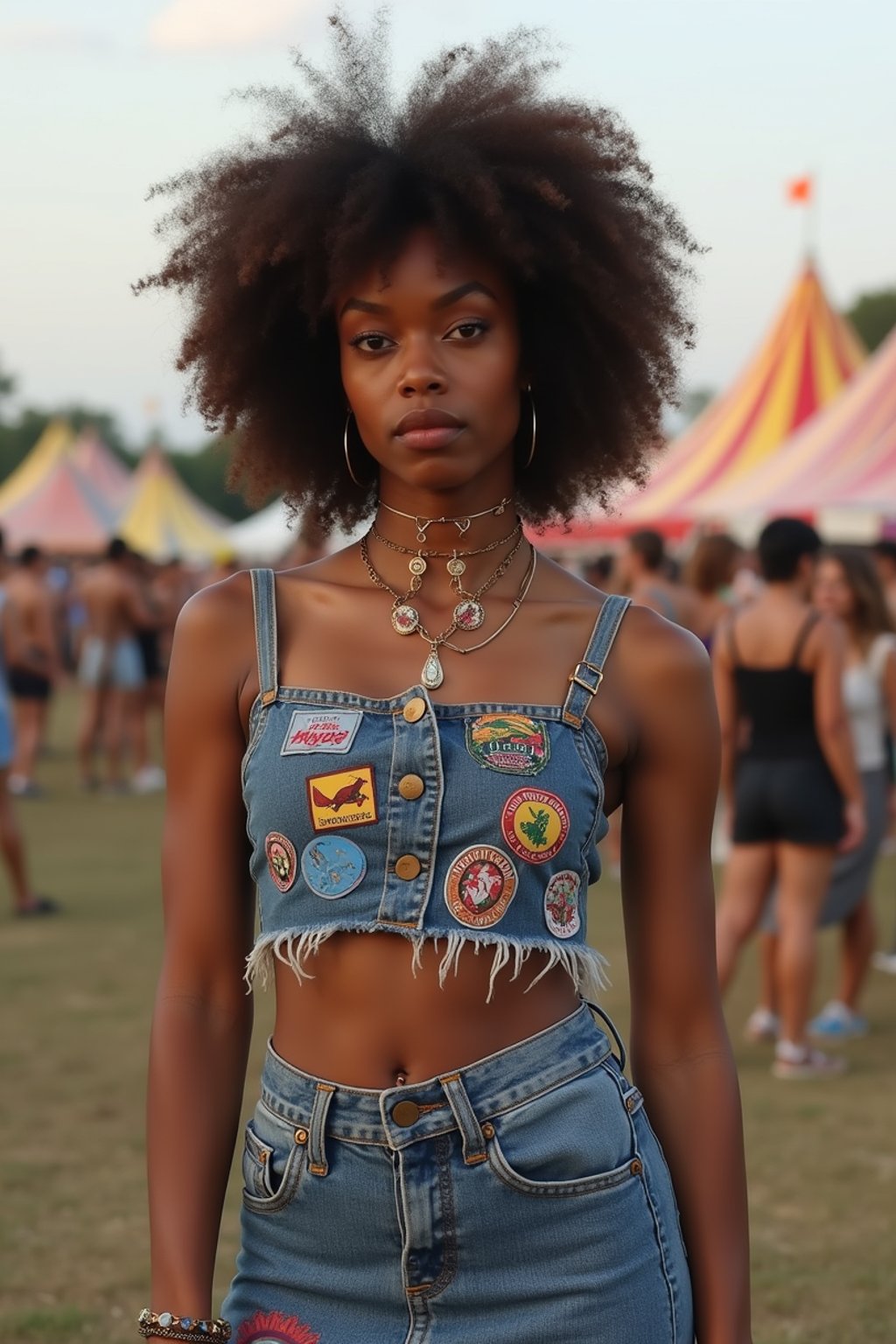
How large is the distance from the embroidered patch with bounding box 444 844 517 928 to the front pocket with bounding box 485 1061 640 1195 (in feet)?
0.73

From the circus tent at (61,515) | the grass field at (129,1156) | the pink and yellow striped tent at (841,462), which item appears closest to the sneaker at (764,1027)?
the grass field at (129,1156)

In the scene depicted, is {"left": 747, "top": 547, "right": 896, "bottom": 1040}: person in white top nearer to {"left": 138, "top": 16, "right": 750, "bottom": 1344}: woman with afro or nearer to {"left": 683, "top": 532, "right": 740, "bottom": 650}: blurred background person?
{"left": 683, "top": 532, "right": 740, "bottom": 650}: blurred background person

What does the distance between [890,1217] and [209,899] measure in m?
4.11

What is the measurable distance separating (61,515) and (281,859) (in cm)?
3792

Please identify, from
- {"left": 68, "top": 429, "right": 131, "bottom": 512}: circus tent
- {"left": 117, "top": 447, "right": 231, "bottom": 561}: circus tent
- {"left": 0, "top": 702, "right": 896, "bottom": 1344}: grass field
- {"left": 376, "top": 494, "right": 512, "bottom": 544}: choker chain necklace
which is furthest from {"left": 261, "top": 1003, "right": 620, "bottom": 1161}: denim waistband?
{"left": 68, "top": 429, "right": 131, "bottom": 512}: circus tent

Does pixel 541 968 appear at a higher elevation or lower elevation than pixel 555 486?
lower

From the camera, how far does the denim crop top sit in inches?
84.1

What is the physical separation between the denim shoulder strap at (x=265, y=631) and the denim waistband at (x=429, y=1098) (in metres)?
0.46

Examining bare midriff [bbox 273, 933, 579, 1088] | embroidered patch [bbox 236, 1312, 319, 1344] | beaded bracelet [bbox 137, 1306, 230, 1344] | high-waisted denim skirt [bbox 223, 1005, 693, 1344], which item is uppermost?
bare midriff [bbox 273, 933, 579, 1088]

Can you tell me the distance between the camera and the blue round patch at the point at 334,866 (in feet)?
7.04

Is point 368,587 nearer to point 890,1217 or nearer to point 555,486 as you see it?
point 555,486

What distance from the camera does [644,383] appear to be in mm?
2684

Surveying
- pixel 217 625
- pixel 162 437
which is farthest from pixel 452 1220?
pixel 162 437

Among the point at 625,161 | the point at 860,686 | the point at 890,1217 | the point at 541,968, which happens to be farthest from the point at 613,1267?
the point at 860,686
